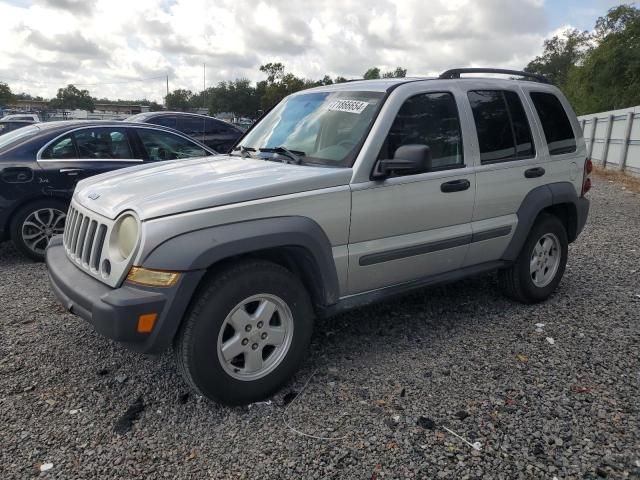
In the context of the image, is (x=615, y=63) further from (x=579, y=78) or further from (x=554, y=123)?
(x=554, y=123)

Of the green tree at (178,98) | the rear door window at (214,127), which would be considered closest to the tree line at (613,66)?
the rear door window at (214,127)

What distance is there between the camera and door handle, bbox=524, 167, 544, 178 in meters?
4.20

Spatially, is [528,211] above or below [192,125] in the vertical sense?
below

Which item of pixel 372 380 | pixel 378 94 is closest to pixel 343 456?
pixel 372 380

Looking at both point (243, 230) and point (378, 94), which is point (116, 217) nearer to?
point (243, 230)

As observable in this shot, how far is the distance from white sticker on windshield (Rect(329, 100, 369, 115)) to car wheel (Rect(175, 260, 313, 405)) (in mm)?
1318

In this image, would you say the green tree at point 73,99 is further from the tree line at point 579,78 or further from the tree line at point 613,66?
the tree line at point 613,66

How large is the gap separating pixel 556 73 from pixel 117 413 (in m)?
81.8

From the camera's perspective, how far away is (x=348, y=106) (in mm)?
3674

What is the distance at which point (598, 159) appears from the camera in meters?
18.9

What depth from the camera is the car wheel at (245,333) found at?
2.74 meters

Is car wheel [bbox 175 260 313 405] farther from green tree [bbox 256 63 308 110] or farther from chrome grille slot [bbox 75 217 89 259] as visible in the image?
green tree [bbox 256 63 308 110]

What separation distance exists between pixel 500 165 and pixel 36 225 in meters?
4.84

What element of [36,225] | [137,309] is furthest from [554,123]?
[36,225]
